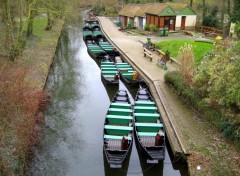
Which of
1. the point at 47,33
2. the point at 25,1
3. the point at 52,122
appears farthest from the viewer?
the point at 47,33

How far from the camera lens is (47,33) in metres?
43.0

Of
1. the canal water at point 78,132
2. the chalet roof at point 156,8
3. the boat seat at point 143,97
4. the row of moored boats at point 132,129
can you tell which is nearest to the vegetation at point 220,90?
the boat seat at point 143,97

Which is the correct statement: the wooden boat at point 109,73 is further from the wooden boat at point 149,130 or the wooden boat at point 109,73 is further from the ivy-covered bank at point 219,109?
the ivy-covered bank at point 219,109

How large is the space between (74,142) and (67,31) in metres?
39.0

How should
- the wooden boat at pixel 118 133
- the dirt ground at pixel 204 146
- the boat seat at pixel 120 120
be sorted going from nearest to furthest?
the dirt ground at pixel 204 146 < the wooden boat at pixel 118 133 < the boat seat at pixel 120 120

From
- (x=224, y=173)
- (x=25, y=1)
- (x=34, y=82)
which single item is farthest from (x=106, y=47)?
(x=224, y=173)

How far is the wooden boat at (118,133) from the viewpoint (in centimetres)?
1373

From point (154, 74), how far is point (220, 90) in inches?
434

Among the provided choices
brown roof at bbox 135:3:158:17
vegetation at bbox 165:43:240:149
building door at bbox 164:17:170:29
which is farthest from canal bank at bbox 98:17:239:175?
brown roof at bbox 135:3:158:17

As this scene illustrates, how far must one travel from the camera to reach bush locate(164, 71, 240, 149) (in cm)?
1466

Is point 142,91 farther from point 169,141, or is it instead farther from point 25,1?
point 25,1

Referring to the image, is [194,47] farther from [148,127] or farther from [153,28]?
[148,127]

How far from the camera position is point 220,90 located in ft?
49.3

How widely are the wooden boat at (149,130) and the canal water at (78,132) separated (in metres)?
1.03
